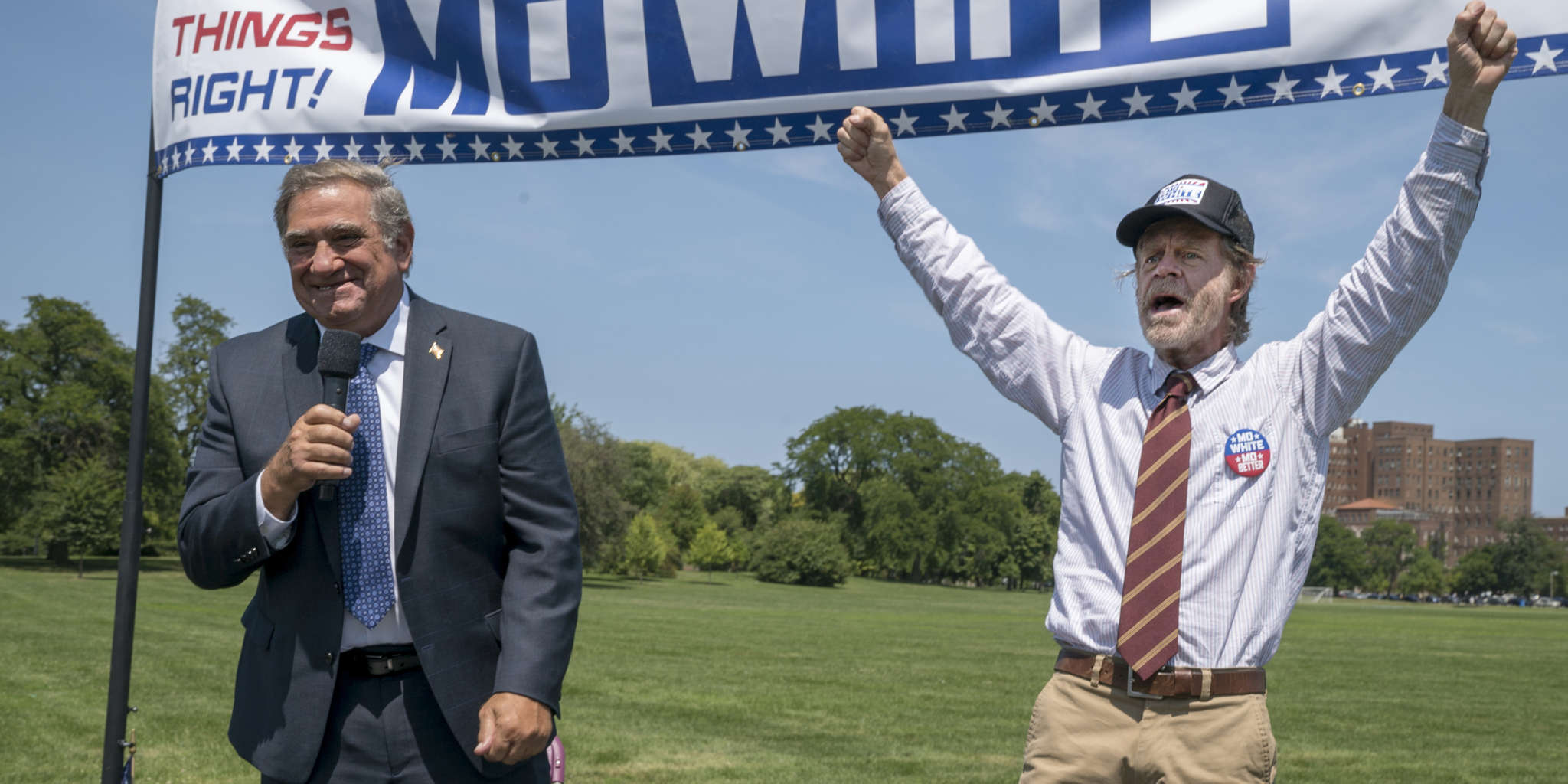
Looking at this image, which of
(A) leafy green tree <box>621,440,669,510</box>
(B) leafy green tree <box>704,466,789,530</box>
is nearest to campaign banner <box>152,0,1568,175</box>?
(A) leafy green tree <box>621,440,669,510</box>

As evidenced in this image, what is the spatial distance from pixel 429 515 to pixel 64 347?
69.6 meters

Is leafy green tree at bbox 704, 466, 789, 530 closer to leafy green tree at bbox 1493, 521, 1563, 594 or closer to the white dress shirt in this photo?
leafy green tree at bbox 1493, 521, 1563, 594

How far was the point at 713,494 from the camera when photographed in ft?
369

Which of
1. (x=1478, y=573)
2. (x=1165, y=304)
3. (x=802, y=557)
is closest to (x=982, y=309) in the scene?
(x=1165, y=304)

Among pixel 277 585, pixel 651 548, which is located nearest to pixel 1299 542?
pixel 277 585

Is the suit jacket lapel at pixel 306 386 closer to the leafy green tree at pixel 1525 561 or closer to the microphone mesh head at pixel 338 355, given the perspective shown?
the microphone mesh head at pixel 338 355

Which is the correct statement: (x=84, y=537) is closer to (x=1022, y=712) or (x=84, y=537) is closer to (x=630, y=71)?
(x=1022, y=712)

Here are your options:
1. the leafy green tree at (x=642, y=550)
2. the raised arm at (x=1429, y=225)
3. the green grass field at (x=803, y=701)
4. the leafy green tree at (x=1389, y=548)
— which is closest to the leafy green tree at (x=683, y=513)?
the leafy green tree at (x=642, y=550)

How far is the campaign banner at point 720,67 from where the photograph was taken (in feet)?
13.4

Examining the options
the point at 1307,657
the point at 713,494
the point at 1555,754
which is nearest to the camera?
the point at 1555,754

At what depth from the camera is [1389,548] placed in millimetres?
160500

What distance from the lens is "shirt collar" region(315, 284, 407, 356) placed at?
11.7ft

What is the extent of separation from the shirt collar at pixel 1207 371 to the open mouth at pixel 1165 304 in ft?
0.58

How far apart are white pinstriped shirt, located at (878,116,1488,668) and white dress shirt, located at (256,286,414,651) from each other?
5.46 feet
